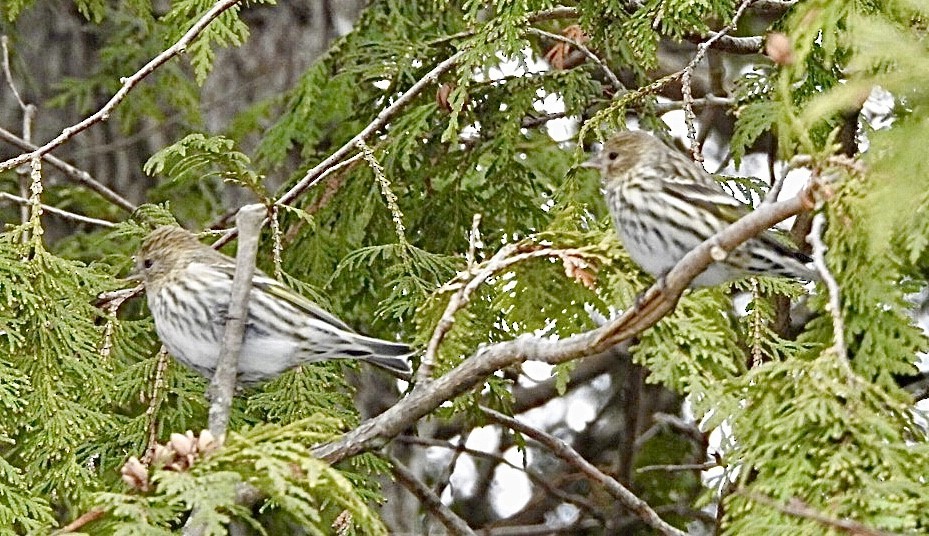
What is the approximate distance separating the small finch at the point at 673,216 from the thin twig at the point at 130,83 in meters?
1.02

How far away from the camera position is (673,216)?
120 inches

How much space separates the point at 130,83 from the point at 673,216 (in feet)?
4.27

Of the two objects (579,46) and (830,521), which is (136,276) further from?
Answer: (830,521)

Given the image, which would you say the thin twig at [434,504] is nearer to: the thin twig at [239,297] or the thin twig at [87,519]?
the thin twig at [239,297]

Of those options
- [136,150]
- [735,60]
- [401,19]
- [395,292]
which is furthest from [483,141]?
[136,150]

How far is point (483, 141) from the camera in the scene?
4258 mm

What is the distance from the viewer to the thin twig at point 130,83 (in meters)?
3.26

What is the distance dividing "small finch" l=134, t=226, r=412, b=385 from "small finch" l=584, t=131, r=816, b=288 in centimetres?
64

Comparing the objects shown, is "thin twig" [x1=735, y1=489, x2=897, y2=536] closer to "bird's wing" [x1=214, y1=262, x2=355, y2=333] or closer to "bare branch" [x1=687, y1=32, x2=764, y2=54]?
"bird's wing" [x1=214, y1=262, x2=355, y2=333]

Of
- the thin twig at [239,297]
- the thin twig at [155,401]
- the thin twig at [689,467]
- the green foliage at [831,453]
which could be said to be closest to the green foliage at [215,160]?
the thin twig at [155,401]

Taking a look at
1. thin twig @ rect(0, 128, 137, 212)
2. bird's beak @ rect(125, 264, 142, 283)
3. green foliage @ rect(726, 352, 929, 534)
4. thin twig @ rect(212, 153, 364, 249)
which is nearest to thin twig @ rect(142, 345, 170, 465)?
bird's beak @ rect(125, 264, 142, 283)

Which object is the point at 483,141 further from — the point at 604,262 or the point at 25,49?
the point at 25,49

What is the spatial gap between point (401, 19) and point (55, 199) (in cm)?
194

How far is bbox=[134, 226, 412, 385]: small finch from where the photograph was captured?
3.44 meters
